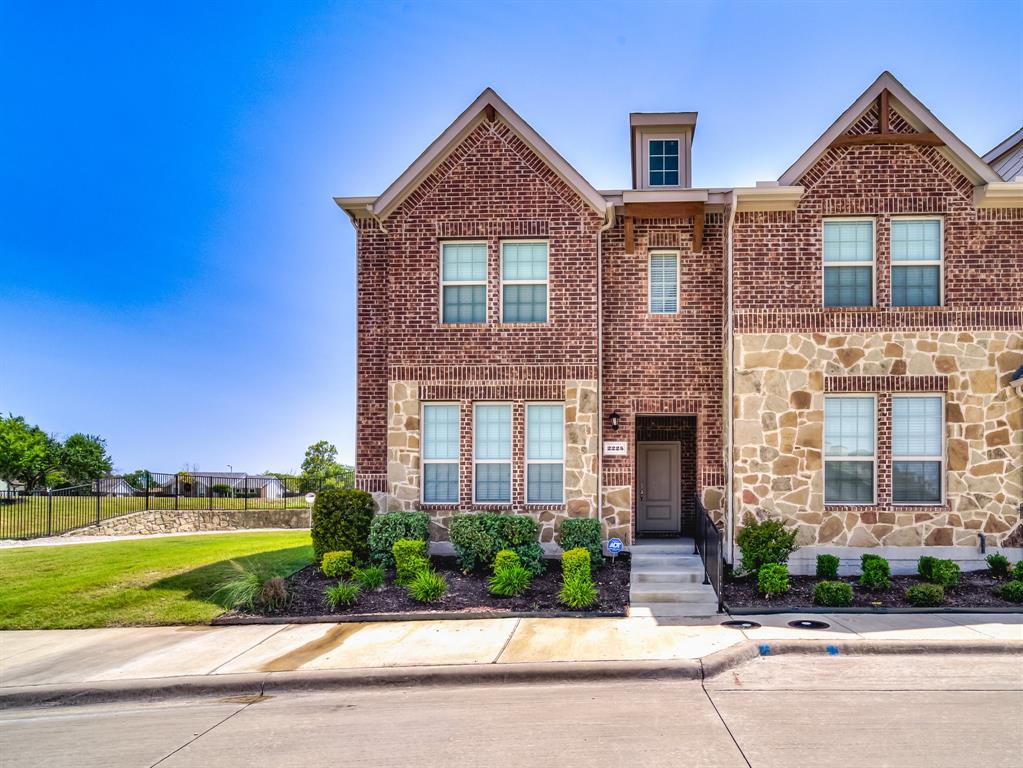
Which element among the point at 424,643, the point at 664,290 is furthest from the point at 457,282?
the point at 424,643

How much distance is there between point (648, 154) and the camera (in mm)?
14367

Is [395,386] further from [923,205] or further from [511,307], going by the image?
[923,205]

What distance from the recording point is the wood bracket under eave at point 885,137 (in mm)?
12266

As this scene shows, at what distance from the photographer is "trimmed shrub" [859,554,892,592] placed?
35.9 feet

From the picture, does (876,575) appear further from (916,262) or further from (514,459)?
(514,459)

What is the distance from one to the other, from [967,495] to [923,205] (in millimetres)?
5105

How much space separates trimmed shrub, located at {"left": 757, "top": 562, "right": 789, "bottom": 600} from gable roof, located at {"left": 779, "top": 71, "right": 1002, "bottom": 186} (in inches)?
260

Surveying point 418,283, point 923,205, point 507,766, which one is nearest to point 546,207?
point 418,283

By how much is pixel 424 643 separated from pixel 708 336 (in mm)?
7741

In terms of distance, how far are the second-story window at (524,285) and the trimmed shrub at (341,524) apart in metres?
4.38

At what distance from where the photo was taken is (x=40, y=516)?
2356cm

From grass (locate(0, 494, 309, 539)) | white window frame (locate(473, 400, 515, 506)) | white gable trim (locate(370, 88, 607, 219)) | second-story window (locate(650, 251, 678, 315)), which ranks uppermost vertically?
white gable trim (locate(370, 88, 607, 219))

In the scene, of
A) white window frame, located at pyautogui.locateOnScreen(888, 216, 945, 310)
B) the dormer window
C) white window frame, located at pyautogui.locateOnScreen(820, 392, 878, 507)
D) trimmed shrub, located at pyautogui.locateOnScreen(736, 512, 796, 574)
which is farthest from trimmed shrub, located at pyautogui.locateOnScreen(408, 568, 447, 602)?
white window frame, located at pyautogui.locateOnScreen(888, 216, 945, 310)

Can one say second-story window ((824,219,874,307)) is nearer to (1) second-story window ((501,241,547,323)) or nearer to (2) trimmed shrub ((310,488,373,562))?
(1) second-story window ((501,241,547,323))
